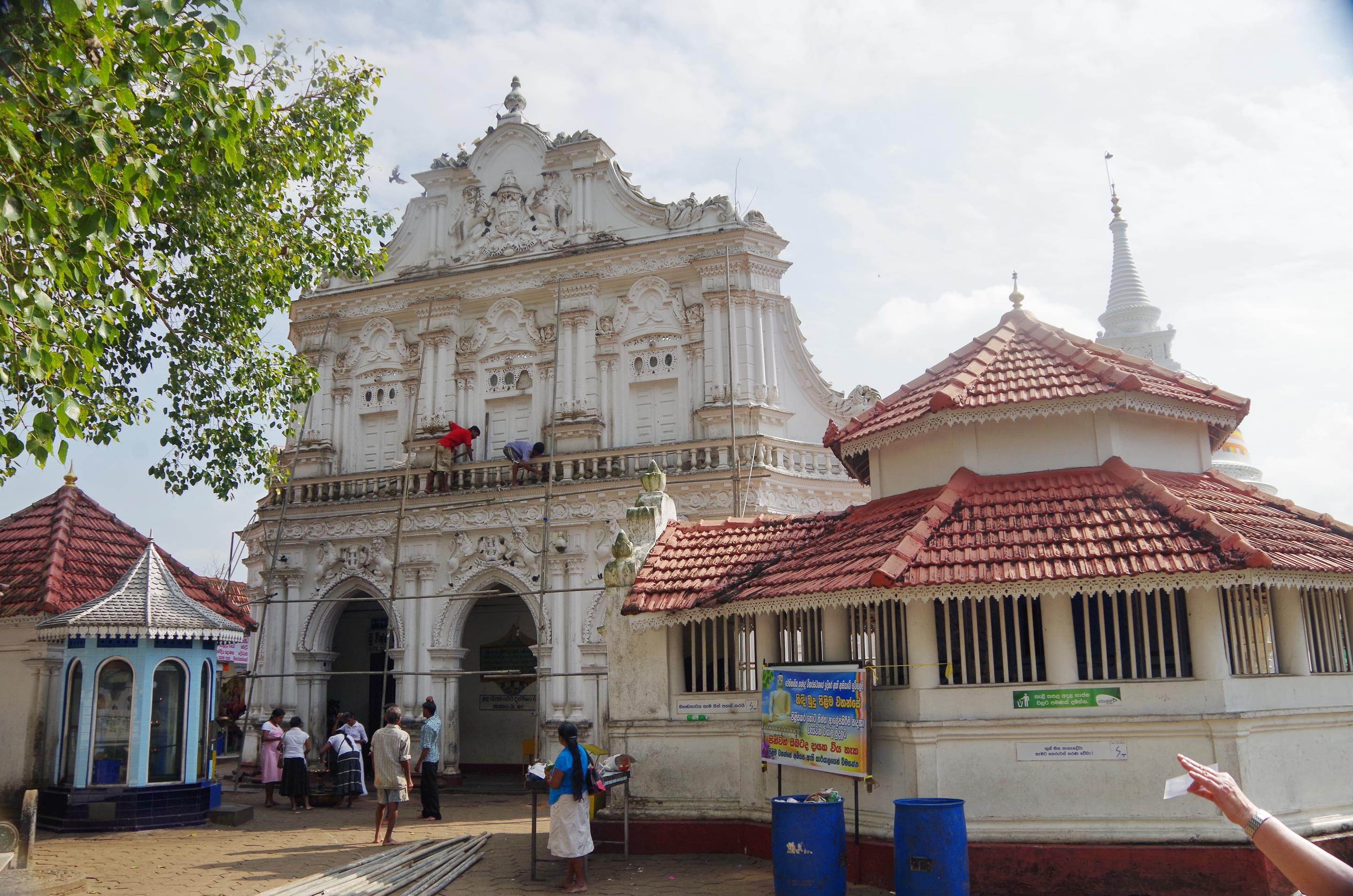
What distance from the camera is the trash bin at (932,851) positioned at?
7371mm

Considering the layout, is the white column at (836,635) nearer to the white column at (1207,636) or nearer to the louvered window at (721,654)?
the louvered window at (721,654)

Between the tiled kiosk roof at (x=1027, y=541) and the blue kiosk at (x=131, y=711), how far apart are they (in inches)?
248

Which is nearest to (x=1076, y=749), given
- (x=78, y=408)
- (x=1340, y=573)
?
(x=1340, y=573)

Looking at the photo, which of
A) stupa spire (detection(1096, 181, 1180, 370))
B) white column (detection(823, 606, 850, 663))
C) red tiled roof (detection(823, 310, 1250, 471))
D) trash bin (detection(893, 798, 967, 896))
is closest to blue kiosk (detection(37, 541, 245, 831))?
white column (detection(823, 606, 850, 663))

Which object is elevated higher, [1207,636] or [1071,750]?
[1207,636]

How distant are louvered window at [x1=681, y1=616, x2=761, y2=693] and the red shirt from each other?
982 centimetres

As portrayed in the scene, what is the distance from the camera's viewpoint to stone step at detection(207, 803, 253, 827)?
13164 mm

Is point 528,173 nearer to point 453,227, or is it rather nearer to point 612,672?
point 453,227

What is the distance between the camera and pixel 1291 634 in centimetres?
884

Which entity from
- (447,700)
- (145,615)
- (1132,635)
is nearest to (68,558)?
(145,615)

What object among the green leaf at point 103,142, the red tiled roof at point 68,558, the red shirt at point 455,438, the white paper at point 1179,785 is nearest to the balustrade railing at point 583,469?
the red shirt at point 455,438

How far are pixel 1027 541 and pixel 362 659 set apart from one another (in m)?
17.2

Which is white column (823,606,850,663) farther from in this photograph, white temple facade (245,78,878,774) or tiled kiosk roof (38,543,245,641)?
tiled kiosk roof (38,543,245,641)

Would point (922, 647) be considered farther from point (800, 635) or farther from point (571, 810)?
point (571, 810)
